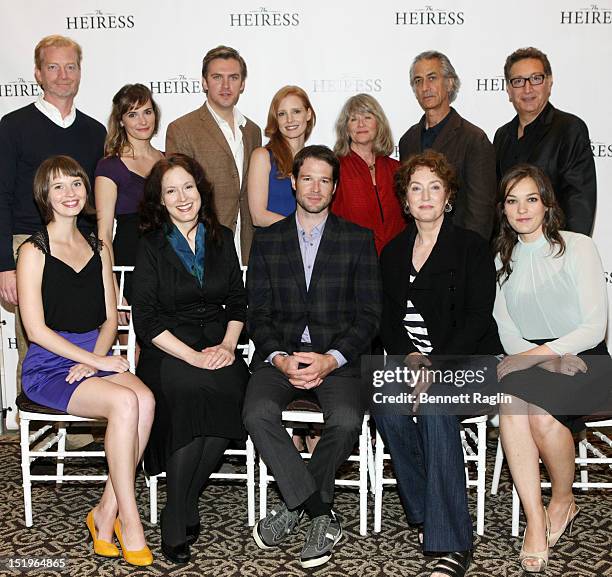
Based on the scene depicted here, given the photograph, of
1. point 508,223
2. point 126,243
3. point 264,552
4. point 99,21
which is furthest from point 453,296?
point 99,21

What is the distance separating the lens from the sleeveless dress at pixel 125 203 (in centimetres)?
377

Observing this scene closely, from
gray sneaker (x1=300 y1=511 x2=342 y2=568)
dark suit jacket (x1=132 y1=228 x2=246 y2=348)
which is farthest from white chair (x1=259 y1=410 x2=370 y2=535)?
dark suit jacket (x1=132 y1=228 x2=246 y2=348)

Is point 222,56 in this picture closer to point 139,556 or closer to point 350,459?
point 350,459

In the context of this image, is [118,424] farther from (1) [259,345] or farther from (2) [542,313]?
(2) [542,313]

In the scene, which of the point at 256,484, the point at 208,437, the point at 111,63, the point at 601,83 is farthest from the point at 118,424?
the point at 601,83

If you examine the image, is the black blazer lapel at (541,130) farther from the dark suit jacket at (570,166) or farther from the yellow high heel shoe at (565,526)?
the yellow high heel shoe at (565,526)

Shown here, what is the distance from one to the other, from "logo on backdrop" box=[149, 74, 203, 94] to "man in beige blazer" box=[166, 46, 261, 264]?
17.8 inches

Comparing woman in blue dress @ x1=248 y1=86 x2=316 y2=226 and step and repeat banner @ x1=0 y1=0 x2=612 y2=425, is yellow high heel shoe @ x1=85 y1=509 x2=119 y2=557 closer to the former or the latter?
woman in blue dress @ x1=248 y1=86 x2=316 y2=226

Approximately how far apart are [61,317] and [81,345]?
0.15m

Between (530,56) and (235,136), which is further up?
(530,56)

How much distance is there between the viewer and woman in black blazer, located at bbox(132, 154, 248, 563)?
303cm

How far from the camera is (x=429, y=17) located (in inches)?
173

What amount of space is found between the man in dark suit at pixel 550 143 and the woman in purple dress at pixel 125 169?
1.78 m

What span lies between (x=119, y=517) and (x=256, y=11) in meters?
2.86
